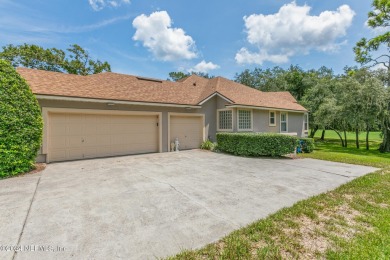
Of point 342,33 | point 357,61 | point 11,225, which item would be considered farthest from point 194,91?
point 357,61

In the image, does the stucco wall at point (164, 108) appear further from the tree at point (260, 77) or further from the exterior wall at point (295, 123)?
the tree at point (260, 77)

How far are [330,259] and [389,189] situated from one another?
4.72 meters

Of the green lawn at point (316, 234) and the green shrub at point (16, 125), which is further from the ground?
the green shrub at point (16, 125)

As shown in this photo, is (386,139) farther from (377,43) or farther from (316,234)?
(316,234)

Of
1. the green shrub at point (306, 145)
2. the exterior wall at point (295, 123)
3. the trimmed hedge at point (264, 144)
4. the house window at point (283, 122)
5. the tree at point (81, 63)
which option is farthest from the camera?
the tree at point (81, 63)

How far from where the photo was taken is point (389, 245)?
2.83 metres

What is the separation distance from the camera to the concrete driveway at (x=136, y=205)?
281 cm

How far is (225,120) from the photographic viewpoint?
13.6 metres

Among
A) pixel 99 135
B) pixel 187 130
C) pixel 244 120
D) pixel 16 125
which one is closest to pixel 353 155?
pixel 244 120

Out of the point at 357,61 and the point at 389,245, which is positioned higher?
the point at 357,61

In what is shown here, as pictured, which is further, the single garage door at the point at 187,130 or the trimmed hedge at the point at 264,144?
the single garage door at the point at 187,130

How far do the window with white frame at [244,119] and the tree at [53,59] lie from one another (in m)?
20.1

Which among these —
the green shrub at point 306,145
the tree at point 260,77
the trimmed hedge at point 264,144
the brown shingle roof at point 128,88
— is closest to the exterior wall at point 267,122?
the brown shingle roof at point 128,88

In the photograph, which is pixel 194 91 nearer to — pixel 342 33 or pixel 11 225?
pixel 11 225
